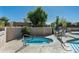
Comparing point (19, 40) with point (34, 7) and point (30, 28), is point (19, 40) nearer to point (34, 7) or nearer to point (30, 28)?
point (30, 28)

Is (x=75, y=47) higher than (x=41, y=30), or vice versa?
(x=41, y=30)

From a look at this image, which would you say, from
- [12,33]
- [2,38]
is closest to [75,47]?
[12,33]

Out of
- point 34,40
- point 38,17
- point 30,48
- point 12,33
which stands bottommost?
point 30,48

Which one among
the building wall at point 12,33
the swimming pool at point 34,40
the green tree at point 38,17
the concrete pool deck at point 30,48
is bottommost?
the concrete pool deck at point 30,48

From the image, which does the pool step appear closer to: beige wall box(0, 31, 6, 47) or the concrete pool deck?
the concrete pool deck

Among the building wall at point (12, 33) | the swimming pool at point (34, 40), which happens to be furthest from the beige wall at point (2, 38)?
the swimming pool at point (34, 40)

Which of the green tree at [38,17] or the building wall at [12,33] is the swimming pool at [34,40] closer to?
the building wall at [12,33]

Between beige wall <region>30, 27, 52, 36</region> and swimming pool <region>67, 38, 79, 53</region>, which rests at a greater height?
beige wall <region>30, 27, 52, 36</region>

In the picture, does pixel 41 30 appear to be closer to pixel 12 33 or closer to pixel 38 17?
pixel 38 17

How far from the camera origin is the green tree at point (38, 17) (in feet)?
14.0

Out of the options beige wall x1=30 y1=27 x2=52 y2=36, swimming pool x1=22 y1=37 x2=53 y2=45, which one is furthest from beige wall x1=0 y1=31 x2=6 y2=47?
beige wall x1=30 y1=27 x2=52 y2=36

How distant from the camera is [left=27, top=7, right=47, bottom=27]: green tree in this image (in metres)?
4.25

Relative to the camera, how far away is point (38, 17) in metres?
4.34
